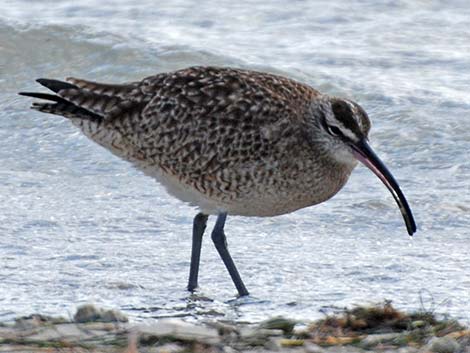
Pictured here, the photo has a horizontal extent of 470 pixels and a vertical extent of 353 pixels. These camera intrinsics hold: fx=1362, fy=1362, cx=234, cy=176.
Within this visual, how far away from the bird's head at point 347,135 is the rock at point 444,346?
1.71m

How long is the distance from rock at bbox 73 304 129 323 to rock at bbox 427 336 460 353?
5.01 ft

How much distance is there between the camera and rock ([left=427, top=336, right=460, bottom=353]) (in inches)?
232

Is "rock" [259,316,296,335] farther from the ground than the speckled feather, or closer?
closer

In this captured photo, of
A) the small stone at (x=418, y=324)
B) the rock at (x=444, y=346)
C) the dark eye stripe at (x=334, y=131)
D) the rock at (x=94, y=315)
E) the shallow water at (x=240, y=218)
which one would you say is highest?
the dark eye stripe at (x=334, y=131)

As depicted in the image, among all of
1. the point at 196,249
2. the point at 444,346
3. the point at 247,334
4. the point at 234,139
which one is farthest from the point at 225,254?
the point at 444,346

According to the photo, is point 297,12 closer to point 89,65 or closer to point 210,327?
point 89,65

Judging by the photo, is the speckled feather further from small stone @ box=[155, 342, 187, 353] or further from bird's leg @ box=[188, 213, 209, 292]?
small stone @ box=[155, 342, 187, 353]

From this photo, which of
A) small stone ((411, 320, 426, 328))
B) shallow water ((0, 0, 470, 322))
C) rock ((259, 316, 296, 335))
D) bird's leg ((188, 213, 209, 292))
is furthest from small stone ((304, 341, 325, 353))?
bird's leg ((188, 213, 209, 292))

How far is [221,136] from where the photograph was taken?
297 inches

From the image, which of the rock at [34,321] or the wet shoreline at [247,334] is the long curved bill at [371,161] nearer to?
the wet shoreline at [247,334]

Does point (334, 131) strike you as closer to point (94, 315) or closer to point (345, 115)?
point (345, 115)

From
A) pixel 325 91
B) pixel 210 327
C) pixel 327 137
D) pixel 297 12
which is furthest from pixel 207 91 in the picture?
pixel 297 12

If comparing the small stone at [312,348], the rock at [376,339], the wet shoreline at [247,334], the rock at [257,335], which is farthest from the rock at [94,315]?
the rock at [376,339]

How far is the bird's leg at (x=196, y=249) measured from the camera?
759 centimetres
